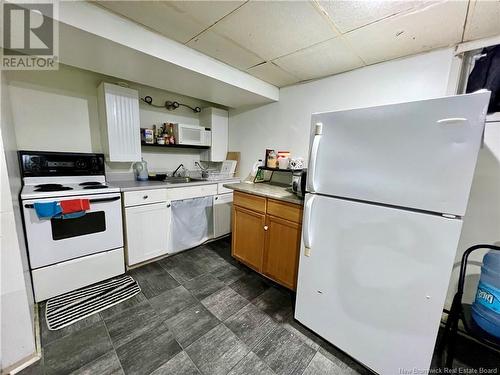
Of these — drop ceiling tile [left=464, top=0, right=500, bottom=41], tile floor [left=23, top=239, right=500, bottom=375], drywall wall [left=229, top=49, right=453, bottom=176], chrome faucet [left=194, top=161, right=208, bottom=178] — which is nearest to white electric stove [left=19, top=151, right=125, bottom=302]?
tile floor [left=23, top=239, right=500, bottom=375]

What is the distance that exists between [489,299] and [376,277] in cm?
57

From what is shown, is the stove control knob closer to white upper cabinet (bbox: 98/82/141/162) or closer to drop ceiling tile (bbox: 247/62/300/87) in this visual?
white upper cabinet (bbox: 98/82/141/162)

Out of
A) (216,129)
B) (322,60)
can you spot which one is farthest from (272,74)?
(216,129)

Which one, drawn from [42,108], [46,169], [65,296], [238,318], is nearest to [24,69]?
[42,108]

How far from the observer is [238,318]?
159 cm

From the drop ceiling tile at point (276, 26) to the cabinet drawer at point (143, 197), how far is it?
160cm

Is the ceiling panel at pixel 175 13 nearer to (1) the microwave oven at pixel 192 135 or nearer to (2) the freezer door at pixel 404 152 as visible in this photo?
(2) the freezer door at pixel 404 152

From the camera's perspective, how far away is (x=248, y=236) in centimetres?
213

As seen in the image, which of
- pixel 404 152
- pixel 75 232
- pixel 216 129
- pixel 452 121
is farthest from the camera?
pixel 216 129

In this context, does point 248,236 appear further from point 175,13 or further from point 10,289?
point 175,13

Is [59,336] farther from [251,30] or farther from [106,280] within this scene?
[251,30]

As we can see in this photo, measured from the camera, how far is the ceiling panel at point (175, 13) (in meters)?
1.25

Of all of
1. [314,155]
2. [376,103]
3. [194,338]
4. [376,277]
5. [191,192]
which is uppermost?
[376,103]

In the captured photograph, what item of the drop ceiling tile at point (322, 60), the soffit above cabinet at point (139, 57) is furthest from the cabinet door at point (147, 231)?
the drop ceiling tile at point (322, 60)
